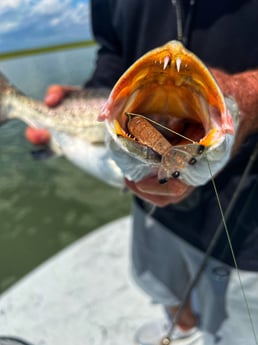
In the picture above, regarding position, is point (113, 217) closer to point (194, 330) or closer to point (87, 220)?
point (87, 220)

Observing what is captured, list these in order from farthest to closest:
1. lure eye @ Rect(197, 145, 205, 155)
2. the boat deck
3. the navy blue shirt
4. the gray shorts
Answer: the boat deck
the gray shorts
the navy blue shirt
lure eye @ Rect(197, 145, 205, 155)

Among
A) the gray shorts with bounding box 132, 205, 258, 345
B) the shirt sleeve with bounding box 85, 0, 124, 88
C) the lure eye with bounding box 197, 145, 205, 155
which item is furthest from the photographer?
the shirt sleeve with bounding box 85, 0, 124, 88

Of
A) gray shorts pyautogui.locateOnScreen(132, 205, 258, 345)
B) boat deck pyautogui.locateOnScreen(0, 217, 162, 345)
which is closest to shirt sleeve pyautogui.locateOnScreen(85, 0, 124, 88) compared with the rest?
gray shorts pyautogui.locateOnScreen(132, 205, 258, 345)

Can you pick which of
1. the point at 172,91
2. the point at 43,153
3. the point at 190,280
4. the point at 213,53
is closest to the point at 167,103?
the point at 172,91

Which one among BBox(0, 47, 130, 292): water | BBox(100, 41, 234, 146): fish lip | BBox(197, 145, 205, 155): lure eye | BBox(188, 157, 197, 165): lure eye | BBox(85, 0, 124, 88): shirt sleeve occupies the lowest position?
BBox(0, 47, 130, 292): water

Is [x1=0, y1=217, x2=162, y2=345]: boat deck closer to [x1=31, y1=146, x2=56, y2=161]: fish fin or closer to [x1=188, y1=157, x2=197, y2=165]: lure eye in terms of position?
[x1=31, y1=146, x2=56, y2=161]: fish fin

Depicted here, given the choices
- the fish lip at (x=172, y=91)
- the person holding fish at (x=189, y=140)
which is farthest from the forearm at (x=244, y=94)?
the fish lip at (x=172, y=91)
